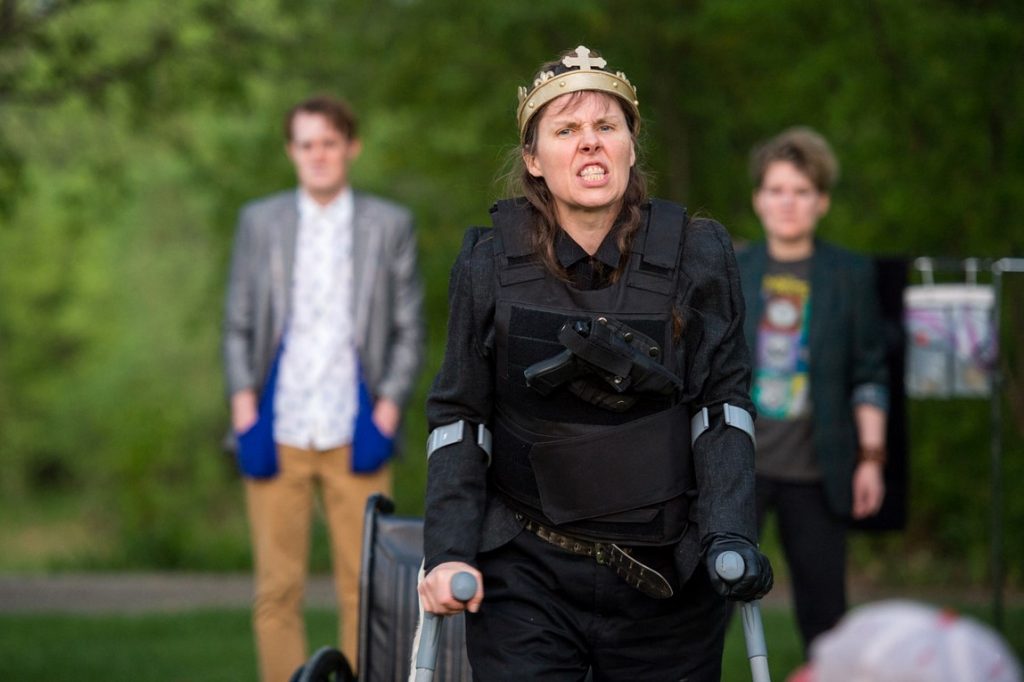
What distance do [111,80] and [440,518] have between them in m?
7.93

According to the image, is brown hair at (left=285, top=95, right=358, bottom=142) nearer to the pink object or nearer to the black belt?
the black belt

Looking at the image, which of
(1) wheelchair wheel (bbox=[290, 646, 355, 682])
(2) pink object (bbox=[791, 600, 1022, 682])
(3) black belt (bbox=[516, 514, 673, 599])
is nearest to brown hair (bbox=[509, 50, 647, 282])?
(3) black belt (bbox=[516, 514, 673, 599])

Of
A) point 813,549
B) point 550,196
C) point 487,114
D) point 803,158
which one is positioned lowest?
point 813,549

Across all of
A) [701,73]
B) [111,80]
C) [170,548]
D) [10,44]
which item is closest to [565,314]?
[10,44]

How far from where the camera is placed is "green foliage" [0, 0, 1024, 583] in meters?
9.09

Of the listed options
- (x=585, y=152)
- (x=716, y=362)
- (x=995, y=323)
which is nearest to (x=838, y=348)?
(x=995, y=323)

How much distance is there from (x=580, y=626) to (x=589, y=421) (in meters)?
0.43

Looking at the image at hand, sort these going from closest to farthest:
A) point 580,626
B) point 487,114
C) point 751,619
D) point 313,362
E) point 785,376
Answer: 1. point 751,619
2. point 580,626
3. point 785,376
4. point 313,362
5. point 487,114

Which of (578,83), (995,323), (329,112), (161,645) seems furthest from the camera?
(161,645)

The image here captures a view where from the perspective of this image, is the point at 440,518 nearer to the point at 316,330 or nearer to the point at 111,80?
the point at 316,330

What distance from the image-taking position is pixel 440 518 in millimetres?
3406

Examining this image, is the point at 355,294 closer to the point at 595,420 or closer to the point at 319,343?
the point at 319,343

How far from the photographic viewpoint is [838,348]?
5789 millimetres

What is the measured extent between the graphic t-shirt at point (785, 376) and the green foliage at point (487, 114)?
9.32ft
